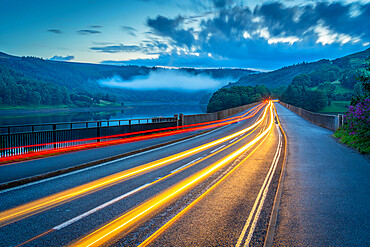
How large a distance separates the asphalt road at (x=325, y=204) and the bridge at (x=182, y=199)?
0.02 meters

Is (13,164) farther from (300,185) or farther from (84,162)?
(300,185)

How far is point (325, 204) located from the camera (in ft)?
21.4

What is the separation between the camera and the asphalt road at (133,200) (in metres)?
5.00

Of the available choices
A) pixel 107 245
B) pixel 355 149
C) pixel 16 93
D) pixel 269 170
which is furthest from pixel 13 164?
pixel 16 93

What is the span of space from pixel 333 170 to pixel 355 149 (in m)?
5.94

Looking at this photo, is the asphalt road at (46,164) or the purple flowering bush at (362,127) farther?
the purple flowering bush at (362,127)

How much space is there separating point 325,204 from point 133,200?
4.71 meters

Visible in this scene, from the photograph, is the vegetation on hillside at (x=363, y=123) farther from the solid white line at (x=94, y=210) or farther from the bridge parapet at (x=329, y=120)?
the solid white line at (x=94, y=210)

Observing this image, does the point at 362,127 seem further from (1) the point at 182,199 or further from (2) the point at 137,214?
(2) the point at 137,214

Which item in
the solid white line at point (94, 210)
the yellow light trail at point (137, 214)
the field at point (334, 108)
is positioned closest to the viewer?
the yellow light trail at point (137, 214)

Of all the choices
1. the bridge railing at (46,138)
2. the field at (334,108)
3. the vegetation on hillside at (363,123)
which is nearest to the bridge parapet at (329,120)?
the vegetation on hillside at (363,123)

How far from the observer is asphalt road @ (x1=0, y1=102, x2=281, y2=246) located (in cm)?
500

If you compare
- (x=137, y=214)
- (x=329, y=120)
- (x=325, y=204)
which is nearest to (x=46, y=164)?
(x=137, y=214)

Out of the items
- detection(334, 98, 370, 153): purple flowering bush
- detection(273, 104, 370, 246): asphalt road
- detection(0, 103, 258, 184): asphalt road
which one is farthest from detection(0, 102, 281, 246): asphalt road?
detection(334, 98, 370, 153): purple flowering bush
